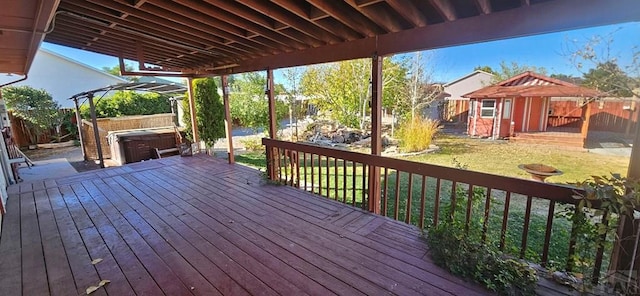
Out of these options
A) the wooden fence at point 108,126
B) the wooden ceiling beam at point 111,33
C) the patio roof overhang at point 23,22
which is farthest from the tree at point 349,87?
the patio roof overhang at point 23,22

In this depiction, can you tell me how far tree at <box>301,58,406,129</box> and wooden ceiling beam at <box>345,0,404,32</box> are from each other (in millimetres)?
7837

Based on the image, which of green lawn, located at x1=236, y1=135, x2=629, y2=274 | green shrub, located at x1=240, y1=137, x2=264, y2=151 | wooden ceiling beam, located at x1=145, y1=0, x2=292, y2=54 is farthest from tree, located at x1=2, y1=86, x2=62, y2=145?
wooden ceiling beam, located at x1=145, y1=0, x2=292, y2=54

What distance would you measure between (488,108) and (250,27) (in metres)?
11.8

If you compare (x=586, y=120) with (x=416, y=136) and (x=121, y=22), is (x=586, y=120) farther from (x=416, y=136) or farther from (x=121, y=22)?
(x=121, y=22)

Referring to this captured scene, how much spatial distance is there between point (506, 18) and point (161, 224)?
12.8 feet

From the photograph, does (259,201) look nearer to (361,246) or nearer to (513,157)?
(361,246)

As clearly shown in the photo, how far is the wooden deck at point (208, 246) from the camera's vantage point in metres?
2.15

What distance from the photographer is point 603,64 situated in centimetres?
580

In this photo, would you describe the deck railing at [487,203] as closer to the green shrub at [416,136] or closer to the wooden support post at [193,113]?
the wooden support post at [193,113]

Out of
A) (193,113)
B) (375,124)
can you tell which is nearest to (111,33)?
(193,113)

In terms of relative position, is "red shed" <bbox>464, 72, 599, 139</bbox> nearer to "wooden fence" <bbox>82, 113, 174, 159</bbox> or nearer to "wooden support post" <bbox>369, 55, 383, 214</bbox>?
"wooden support post" <bbox>369, 55, 383, 214</bbox>

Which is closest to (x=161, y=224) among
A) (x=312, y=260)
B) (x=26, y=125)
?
(x=312, y=260)

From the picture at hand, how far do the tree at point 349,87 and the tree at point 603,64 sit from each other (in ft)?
17.0

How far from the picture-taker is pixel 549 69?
918 cm
